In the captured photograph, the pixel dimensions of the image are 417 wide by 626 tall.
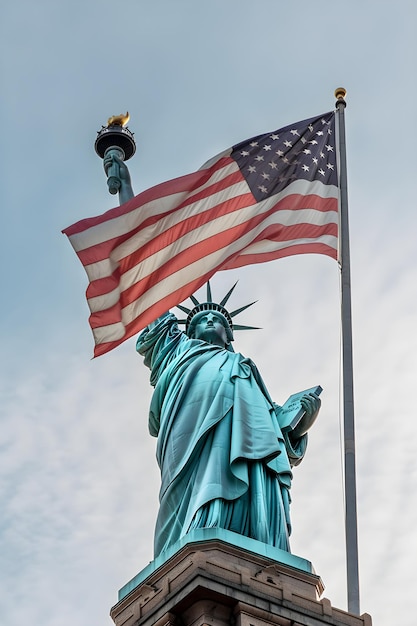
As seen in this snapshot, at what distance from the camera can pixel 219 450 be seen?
2756 centimetres

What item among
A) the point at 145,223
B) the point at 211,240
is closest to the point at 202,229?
the point at 211,240

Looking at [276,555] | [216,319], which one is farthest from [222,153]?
[276,555]

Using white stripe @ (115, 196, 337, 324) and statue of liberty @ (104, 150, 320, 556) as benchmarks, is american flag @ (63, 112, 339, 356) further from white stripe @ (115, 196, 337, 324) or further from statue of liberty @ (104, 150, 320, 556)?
statue of liberty @ (104, 150, 320, 556)

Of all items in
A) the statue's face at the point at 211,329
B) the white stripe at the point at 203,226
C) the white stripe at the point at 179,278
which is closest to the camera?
the white stripe at the point at 179,278

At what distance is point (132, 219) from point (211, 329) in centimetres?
366

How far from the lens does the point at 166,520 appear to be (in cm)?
2736

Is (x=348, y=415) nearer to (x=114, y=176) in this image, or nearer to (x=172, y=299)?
(x=172, y=299)

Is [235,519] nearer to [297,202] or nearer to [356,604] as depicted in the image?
[356,604]

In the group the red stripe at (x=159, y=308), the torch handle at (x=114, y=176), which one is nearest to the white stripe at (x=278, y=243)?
the red stripe at (x=159, y=308)

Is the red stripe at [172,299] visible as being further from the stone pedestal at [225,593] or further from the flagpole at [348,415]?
the stone pedestal at [225,593]

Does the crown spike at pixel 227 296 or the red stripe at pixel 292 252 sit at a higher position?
the crown spike at pixel 227 296

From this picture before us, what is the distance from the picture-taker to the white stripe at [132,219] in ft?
94.1

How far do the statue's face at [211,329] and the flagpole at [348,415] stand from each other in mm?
4408

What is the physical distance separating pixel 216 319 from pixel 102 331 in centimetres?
458
